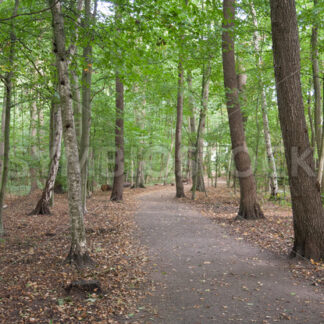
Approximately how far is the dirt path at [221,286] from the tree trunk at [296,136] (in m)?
0.81

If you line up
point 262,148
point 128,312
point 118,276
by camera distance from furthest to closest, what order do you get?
point 262,148 → point 118,276 → point 128,312

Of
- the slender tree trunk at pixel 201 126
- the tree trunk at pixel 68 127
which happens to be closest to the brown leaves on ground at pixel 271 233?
the slender tree trunk at pixel 201 126

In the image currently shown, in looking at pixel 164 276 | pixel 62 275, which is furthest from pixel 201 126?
pixel 62 275

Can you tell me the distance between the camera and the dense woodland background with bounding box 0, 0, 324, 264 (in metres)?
5.50

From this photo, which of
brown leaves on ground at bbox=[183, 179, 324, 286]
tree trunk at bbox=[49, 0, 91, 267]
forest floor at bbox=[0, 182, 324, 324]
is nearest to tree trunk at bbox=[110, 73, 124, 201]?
brown leaves on ground at bbox=[183, 179, 324, 286]

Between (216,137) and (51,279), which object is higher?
(216,137)

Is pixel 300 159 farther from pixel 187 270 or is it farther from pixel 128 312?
pixel 128 312

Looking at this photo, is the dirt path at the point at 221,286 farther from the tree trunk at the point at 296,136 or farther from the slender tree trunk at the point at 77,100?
the slender tree trunk at the point at 77,100

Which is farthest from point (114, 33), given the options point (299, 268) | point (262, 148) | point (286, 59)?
point (262, 148)

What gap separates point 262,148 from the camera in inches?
822

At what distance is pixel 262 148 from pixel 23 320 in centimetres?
2001

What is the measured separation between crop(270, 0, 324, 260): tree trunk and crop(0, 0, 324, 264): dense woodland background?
135 mm

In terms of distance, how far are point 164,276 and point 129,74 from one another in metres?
4.37

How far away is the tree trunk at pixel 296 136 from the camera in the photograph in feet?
17.8
